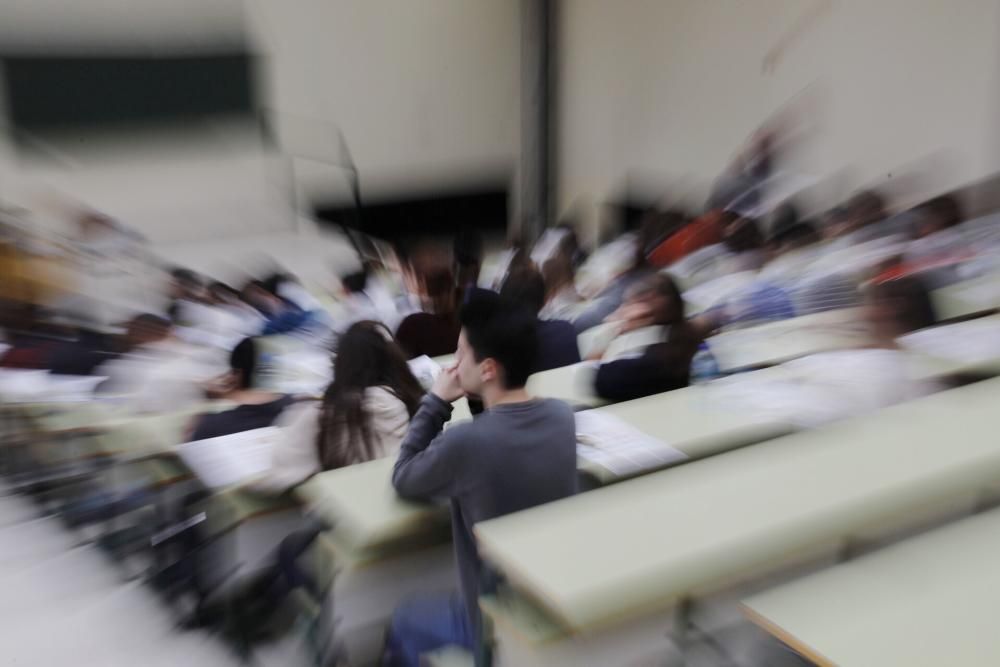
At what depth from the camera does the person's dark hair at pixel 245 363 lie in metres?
2.44

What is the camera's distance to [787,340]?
2.75 meters

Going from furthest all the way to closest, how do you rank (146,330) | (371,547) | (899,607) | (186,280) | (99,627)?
(186,280), (146,330), (99,627), (371,547), (899,607)

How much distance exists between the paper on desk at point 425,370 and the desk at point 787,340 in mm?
916

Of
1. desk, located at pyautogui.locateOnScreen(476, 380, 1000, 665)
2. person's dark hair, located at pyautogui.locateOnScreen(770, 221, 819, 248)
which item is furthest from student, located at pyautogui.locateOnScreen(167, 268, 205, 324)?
person's dark hair, located at pyautogui.locateOnScreen(770, 221, 819, 248)

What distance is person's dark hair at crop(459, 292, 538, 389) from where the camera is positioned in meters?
1.58

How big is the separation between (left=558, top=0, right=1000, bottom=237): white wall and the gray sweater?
3.49 meters

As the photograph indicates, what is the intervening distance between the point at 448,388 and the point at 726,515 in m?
0.63

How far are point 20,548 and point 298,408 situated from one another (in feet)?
4.43

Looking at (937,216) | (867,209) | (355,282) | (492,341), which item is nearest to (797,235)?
(867,209)

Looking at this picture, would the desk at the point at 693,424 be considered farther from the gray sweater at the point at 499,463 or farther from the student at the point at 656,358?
the gray sweater at the point at 499,463

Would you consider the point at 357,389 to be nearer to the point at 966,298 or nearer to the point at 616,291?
the point at 616,291

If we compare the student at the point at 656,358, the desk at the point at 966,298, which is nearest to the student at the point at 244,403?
the student at the point at 656,358

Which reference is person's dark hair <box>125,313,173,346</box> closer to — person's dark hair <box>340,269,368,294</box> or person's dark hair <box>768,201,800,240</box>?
person's dark hair <box>340,269,368,294</box>

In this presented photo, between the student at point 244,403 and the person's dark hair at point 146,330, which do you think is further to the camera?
the person's dark hair at point 146,330
